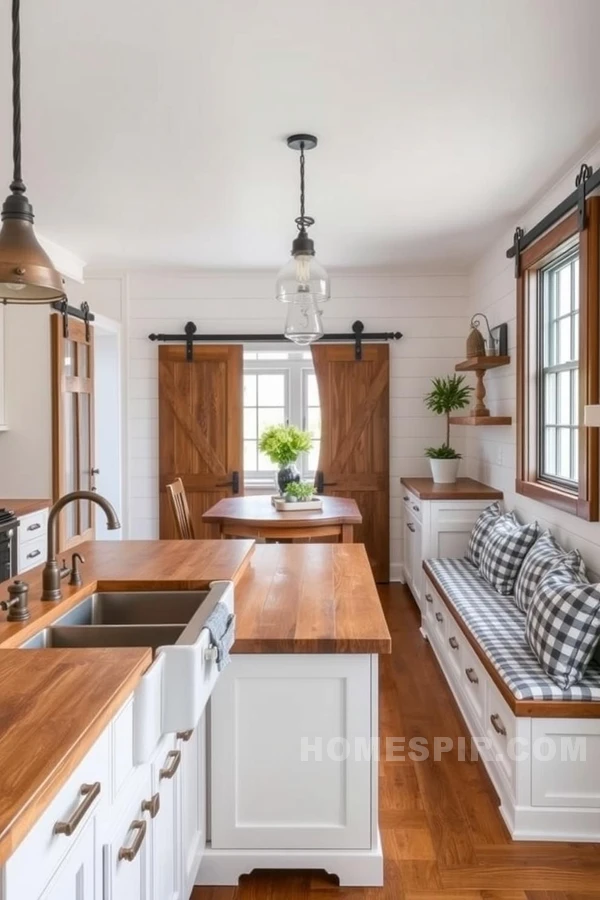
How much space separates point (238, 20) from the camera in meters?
2.13

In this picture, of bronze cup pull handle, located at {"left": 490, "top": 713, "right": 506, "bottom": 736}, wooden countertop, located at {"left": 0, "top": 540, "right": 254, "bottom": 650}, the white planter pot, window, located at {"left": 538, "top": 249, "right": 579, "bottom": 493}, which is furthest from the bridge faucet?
the white planter pot

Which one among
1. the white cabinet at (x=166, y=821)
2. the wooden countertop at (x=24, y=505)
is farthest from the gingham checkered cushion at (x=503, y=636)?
the wooden countertop at (x=24, y=505)

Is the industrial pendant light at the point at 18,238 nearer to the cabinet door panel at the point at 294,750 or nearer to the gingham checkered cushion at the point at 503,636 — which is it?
the cabinet door panel at the point at 294,750

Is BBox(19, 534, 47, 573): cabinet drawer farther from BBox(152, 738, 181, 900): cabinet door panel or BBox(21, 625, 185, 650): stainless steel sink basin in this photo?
BBox(152, 738, 181, 900): cabinet door panel

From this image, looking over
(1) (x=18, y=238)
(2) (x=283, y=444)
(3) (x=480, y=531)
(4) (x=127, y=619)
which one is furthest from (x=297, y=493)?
(1) (x=18, y=238)

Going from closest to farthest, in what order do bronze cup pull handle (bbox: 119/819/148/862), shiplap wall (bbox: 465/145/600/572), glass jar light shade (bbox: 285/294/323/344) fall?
bronze cup pull handle (bbox: 119/819/148/862) < shiplap wall (bbox: 465/145/600/572) < glass jar light shade (bbox: 285/294/323/344)

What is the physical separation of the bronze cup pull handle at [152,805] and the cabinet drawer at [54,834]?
250 mm

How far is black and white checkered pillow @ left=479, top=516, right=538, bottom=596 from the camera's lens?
356cm

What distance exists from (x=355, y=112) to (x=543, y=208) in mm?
1580

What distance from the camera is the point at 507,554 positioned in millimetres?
3611

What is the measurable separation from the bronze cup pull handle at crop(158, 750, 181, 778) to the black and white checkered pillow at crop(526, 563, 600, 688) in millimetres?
1427

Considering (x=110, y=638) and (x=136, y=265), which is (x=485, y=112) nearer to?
(x=110, y=638)

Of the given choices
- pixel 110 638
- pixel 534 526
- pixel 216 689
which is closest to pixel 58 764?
pixel 110 638

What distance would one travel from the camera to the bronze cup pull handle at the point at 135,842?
124 cm
